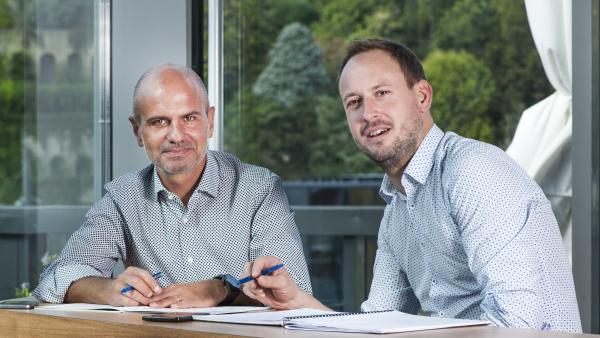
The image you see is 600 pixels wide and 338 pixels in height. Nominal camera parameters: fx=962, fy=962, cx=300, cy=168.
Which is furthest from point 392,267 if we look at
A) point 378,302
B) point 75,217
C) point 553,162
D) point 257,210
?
point 75,217

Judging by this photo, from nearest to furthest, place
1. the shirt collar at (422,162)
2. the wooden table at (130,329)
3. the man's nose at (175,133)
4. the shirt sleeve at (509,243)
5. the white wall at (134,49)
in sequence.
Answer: the wooden table at (130,329), the shirt sleeve at (509,243), the shirt collar at (422,162), the man's nose at (175,133), the white wall at (134,49)

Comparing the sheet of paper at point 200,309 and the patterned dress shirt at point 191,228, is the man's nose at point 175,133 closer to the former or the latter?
the patterned dress shirt at point 191,228

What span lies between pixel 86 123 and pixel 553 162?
5.31 feet

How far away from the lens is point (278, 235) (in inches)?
94.9

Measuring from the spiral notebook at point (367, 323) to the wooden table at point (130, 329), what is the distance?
→ 18mm

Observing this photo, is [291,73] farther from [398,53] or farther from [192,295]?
[192,295]

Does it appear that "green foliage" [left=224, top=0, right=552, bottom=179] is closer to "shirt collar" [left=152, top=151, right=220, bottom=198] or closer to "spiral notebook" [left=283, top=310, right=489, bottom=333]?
"shirt collar" [left=152, top=151, right=220, bottom=198]

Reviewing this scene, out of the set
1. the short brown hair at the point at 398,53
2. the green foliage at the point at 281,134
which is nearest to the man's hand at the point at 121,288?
the short brown hair at the point at 398,53

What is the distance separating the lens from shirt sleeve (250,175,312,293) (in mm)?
2352

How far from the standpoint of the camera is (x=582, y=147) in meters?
2.92

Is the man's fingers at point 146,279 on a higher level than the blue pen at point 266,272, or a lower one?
lower

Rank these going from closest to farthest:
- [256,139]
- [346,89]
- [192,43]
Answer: [346,89], [192,43], [256,139]

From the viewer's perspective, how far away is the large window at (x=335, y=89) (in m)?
5.77

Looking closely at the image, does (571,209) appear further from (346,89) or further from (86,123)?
(86,123)
